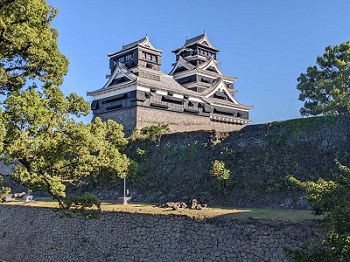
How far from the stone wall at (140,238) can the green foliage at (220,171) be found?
4782mm

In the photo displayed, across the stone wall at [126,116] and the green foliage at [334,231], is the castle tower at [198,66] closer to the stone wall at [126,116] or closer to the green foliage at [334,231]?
the stone wall at [126,116]

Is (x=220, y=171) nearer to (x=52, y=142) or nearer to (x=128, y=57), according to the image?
(x=52, y=142)

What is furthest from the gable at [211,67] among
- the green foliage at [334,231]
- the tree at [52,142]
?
the green foliage at [334,231]

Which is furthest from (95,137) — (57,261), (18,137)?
(57,261)

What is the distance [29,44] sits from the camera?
A: 7.46m

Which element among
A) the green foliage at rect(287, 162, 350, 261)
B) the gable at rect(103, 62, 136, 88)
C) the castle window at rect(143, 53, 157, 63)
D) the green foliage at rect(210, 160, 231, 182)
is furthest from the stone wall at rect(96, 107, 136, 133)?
the green foliage at rect(287, 162, 350, 261)

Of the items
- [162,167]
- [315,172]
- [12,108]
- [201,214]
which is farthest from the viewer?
[162,167]

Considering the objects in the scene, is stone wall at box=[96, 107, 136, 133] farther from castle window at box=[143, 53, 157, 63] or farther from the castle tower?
the castle tower

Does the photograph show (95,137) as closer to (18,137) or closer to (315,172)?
(18,137)

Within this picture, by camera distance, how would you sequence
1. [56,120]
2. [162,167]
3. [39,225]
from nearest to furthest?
[56,120]
[39,225]
[162,167]

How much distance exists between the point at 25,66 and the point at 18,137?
6.62ft

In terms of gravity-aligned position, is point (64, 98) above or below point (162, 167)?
above

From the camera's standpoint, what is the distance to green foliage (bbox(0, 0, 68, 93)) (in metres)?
7.14

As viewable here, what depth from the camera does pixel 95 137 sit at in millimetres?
8258
